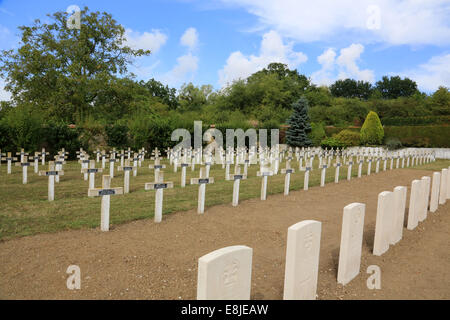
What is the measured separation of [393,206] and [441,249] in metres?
1.18

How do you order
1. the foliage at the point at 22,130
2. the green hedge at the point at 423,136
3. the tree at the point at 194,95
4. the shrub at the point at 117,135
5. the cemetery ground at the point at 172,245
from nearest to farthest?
the cemetery ground at the point at 172,245
the foliage at the point at 22,130
the shrub at the point at 117,135
the green hedge at the point at 423,136
the tree at the point at 194,95

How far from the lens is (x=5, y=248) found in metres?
4.96

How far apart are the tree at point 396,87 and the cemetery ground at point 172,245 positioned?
248 ft

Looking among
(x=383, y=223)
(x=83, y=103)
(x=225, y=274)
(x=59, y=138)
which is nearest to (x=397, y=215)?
(x=383, y=223)

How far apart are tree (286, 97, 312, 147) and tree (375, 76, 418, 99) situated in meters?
50.0

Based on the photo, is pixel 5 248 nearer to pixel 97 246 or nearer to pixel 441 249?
pixel 97 246

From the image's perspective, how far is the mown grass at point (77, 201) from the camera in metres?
6.32

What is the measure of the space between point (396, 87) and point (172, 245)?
83091 mm

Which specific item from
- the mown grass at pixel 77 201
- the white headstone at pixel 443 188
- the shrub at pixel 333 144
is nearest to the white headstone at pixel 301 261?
the mown grass at pixel 77 201

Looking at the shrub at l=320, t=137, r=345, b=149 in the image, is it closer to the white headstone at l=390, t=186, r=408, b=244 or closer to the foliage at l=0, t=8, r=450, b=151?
the foliage at l=0, t=8, r=450, b=151

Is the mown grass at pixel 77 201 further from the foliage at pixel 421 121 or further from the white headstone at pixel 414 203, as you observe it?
the foliage at pixel 421 121

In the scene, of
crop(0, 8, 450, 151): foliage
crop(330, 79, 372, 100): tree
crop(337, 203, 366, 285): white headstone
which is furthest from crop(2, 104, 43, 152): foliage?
crop(330, 79, 372, 100): tree

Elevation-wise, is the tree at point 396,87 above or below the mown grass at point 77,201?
above
